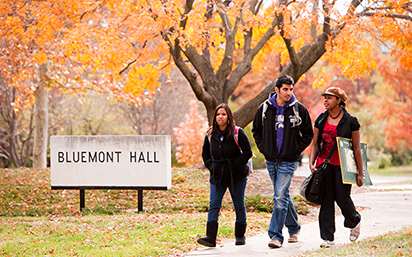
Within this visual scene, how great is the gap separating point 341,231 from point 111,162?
506cm

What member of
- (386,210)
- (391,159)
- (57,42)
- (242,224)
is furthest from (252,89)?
(242,224)

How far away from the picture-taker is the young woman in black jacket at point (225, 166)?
595cm

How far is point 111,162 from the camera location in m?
9.88

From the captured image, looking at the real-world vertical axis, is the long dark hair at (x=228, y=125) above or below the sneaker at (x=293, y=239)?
above

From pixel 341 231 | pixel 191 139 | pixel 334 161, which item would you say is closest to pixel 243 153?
pixel 334 161

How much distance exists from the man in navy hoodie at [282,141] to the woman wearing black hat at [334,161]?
21cm

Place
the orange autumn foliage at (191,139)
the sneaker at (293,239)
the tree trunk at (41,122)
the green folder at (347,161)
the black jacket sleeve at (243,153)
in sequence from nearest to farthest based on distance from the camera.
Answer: the green folder at (347,161) < the black jacket sleeve at (243,153) < the sneaker at (293,239) < the tree trunk at (41,122) < the orange autumn foliage at (191,139)

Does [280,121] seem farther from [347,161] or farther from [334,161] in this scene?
[347,161]

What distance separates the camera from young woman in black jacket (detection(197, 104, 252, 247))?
5.95 m

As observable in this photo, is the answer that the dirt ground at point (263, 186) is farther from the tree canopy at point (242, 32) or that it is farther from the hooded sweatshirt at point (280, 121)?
the hooded sweatshirt at point (280, 121)

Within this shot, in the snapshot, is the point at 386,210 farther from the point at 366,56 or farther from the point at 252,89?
the point at 252,89

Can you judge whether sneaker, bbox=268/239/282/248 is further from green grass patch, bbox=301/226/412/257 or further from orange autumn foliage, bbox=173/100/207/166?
orange autumn foliage, bbox=173/100/207/166

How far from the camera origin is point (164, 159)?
9.70 metres

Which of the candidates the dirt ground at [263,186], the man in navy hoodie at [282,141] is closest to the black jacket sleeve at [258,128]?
the man in navy hoodie at [282,141]
